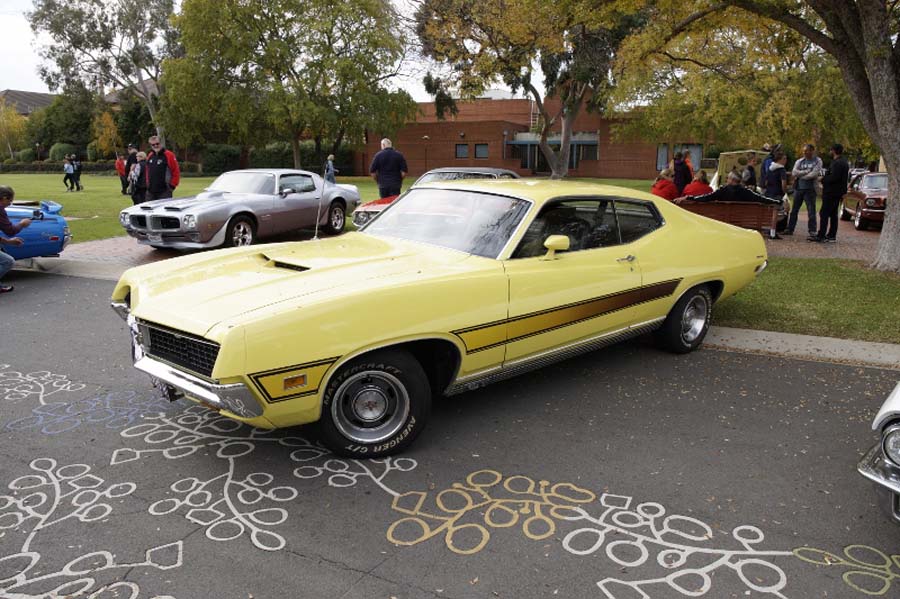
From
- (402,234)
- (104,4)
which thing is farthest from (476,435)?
(104,4)

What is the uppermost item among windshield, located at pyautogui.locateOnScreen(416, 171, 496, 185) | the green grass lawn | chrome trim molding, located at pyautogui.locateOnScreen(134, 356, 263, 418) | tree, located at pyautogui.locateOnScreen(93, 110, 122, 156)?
tree, located at pyautogui.locateOnScreen(93, 110, 122, 156)

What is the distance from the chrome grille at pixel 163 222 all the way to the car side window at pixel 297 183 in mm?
2179

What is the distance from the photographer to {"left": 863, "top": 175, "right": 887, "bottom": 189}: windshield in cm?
1631

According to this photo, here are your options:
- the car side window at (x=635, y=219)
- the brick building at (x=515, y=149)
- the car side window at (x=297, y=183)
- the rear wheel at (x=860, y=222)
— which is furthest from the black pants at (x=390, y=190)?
the brick building at (x=515, y=149)

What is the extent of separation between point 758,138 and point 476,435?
1243 inches

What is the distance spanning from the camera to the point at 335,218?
1384cm

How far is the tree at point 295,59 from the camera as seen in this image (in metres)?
36.7

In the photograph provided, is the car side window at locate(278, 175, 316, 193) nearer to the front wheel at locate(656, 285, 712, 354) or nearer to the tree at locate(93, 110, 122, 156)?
the front wheel at locate(656, 285, 712, 354)

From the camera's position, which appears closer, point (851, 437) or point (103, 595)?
point (103, 595)

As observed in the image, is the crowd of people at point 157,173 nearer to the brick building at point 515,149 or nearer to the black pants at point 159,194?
the black pants at point 159,194

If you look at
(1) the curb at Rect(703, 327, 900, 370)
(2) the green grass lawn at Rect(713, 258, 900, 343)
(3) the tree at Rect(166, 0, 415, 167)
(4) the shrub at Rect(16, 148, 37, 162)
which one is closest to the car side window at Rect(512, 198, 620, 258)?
(1) the curb at Rect(703, 327, 900, 370)

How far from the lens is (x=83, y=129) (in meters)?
61.4

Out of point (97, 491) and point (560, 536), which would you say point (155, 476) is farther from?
point (560, 536)

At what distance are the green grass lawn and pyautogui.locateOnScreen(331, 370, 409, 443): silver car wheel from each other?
4380 mm
